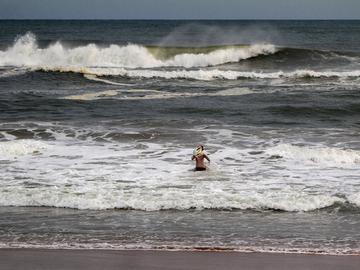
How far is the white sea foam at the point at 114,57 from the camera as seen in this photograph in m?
41.6

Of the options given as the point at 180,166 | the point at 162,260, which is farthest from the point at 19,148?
the point at 162,260

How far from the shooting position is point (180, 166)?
46.0 ft

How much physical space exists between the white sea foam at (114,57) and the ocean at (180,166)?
35.8 feet

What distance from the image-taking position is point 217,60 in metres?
42.7

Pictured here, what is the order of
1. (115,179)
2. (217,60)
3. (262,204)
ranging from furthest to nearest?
(217,60), (115,179), (262,204)

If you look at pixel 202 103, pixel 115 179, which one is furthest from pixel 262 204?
pixel 202 103

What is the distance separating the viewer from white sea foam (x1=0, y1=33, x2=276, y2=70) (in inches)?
1638

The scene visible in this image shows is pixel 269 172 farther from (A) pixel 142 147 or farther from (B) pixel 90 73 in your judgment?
(B) pixel 90 73

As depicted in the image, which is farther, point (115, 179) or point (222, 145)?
point (222, 145)

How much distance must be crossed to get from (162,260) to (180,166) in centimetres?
586

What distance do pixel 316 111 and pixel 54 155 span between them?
10.2 m

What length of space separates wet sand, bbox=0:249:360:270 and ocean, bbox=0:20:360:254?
0.32 metres

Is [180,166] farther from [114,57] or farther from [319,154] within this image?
[114,57]

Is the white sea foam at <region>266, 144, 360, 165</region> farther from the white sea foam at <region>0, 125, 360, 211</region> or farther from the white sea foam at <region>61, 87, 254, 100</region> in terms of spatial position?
the white sea foam at <region>61, 87, 254, 100</region>
